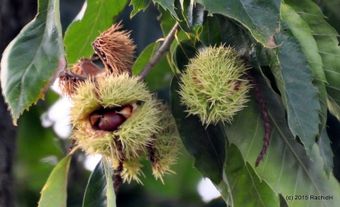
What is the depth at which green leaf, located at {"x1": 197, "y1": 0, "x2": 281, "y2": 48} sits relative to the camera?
0.90m

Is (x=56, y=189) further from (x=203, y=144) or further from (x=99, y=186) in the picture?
(x=203, y=144)

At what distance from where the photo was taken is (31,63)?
3.06 ft

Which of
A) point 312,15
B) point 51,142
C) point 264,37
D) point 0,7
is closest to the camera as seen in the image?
point 264,37

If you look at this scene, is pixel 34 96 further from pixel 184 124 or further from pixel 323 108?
pixel 323 108

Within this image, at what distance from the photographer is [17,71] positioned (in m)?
0.92

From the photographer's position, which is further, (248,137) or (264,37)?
(248,137)

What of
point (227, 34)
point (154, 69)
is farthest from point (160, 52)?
point (154, 69)

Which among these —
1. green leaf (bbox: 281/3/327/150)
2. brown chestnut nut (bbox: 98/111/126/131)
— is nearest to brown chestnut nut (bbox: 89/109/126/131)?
brown chestnut nut (bbox: 98/111/126/131)

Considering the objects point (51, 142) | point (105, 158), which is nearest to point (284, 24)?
point (105, 158)

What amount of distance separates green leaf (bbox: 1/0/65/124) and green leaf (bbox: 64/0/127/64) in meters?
0.20

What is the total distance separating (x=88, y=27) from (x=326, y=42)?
0.37 meters

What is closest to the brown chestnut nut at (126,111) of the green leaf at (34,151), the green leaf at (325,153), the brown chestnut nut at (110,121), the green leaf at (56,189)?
the brown chestnut nut at (110,121)

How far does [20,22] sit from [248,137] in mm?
855

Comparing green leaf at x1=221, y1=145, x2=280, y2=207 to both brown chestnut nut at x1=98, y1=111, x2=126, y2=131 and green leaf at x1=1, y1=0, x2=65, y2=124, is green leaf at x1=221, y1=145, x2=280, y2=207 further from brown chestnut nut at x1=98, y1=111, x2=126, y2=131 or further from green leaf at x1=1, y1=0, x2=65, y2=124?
green leaf at x1=1, y1=0, x2=65, y2=124
